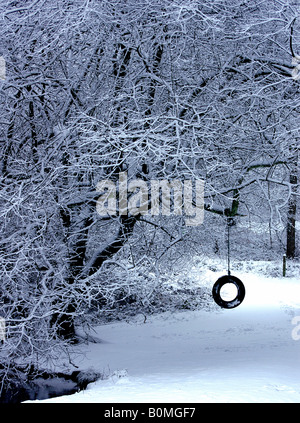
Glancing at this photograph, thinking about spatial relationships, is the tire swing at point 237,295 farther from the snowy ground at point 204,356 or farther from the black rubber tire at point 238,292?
the snowy ground at point 204,356

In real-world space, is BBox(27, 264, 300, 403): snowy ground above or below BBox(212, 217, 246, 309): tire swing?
below

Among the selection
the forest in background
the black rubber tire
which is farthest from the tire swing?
the forest in background

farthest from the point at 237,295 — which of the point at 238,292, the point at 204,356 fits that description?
the point at 204,356

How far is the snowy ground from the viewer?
22.7ft

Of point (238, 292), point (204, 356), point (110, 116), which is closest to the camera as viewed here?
point (238, 292)

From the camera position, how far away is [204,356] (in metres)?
10.3

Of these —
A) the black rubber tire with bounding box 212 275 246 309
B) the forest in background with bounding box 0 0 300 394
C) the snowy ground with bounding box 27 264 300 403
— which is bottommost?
the snowy ground with bounding box 27 264 300 403

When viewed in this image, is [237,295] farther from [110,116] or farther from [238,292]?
[110,116]

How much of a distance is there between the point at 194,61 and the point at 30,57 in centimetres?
322

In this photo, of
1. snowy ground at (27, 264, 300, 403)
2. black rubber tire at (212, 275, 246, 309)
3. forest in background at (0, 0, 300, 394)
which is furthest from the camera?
forest in background at (0, 0, 300, 394)

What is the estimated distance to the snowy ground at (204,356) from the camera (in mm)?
6926

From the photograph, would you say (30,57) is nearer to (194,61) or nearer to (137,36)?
(137,36)

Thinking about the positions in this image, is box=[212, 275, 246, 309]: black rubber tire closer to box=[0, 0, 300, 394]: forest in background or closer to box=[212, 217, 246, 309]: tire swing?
box=[212, 217, 246, 309]: tire swing
